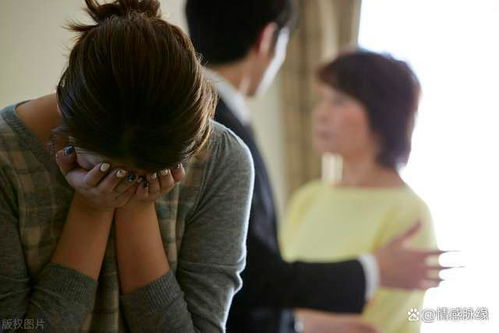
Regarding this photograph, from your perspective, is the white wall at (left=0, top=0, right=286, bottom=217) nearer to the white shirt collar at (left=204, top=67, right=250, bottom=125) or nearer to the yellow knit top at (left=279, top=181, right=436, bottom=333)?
the white shirt collar at (left=204, top=67, right=250, bottom=125)

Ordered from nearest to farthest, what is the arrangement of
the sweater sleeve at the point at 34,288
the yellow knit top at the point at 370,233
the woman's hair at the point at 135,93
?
the woman's hair at the point at 135,93
the sweater sleeve at the point at 34,288
the yellow knit top at the point at 370,233

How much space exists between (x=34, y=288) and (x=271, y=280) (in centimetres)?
47

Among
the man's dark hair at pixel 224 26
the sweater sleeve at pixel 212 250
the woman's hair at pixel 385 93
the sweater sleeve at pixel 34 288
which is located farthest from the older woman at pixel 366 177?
the sweater sleeve at pixel 34 288

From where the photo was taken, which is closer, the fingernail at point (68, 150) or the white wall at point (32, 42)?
the fingernail at point (68, 150)

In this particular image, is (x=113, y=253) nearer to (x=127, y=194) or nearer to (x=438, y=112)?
(x=127, y=194)

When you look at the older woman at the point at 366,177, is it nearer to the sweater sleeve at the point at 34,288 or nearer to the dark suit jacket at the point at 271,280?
the dark suit jacket at the point at 271,280

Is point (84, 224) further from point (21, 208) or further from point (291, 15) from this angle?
point (291, 15)

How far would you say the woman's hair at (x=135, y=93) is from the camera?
0.63 meters

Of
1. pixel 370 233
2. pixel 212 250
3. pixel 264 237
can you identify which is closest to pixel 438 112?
pixel 370 233

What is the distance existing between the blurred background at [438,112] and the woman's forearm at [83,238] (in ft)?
1.80

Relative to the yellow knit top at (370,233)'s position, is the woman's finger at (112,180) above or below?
above

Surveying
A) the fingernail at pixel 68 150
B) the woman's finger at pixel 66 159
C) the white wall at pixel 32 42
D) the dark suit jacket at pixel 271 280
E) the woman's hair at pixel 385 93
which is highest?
the white wall at pixel 32 42

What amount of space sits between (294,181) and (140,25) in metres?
0.72

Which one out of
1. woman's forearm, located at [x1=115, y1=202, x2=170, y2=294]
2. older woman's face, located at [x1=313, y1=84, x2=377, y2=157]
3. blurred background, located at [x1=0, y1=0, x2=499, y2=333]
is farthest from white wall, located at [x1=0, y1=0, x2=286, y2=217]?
older woman's face, located at [x1=313, y1=84, x2=377, y2=157]
